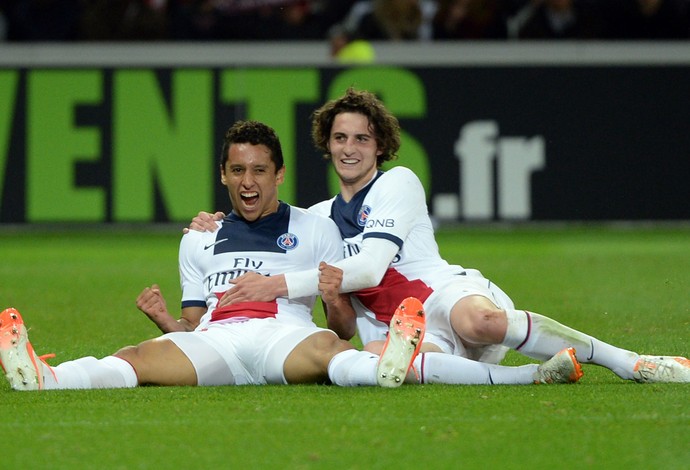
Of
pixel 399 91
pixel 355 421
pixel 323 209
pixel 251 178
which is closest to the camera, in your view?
pixel 355 421

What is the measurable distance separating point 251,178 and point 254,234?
301 millimetres

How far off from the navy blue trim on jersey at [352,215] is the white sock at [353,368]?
86 cm

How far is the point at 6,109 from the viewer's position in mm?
16672

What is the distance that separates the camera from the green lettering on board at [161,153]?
649 inches

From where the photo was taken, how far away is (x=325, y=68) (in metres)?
16.9

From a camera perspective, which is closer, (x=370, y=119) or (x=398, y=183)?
(x=398, y=183)

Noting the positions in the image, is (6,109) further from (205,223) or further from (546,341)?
(546,341)

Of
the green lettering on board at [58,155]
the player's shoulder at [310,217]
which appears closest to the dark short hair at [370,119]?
the player's shoulder at [310,217]

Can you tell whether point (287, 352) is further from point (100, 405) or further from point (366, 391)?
point (100, 405)

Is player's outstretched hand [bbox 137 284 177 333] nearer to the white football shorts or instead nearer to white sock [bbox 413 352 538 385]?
the white football shorts

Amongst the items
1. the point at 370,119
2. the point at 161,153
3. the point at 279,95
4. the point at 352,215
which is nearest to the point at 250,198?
the point at 352,215

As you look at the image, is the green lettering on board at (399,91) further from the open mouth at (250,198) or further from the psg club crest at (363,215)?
the open mouth at (250,198)

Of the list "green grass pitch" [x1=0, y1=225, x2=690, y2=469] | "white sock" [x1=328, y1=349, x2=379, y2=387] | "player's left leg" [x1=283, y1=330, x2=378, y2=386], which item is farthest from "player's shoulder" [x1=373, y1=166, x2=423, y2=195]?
"green grass pitch" [x1=0, y1=225, x2=690, y2=469]

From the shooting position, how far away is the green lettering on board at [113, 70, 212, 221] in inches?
649
